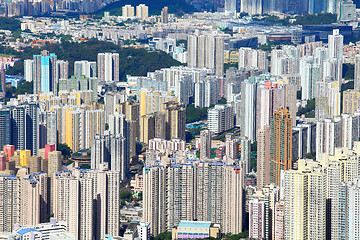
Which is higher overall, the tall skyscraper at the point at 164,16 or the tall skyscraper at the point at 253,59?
the tall skyscraper at the point at 164,16

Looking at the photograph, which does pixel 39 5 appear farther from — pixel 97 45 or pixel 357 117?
pixel 357 117

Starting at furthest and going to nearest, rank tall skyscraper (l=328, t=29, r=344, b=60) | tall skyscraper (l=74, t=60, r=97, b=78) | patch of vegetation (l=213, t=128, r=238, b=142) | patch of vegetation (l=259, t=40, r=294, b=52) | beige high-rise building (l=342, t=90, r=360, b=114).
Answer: patch of vegetation (l=259, t=40, r=294, b=52) < tall skyscraper (l=328, t=29, r=344, b=60) < tall skyscraper (l=74, t=60, r=97, b=78) < beige high-rise building (l=342, t=90, r=360, b=114) < patch of vegetation (l=213, t=128, r=238, b=142)

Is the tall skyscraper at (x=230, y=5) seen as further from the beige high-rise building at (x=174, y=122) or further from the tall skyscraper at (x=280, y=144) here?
the tall skyscraper at (x=280, y=144)

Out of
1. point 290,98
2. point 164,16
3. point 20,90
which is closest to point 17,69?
point 20,90

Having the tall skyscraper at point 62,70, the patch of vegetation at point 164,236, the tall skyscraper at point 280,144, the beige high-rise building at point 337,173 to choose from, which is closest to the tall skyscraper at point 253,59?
the tall skyscraper at point 62,70

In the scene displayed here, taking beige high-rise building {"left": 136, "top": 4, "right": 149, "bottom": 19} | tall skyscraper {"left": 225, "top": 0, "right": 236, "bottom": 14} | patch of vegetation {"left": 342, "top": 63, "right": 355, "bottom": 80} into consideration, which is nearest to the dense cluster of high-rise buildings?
patch of vegetation {"left": 342, "top": 63, "right": 355, "bottom": 80}

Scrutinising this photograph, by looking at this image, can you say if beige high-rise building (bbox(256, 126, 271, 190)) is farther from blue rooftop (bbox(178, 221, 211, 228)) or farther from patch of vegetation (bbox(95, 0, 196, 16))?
patch of vegetation (bbox(95, 0, 196, 16))
